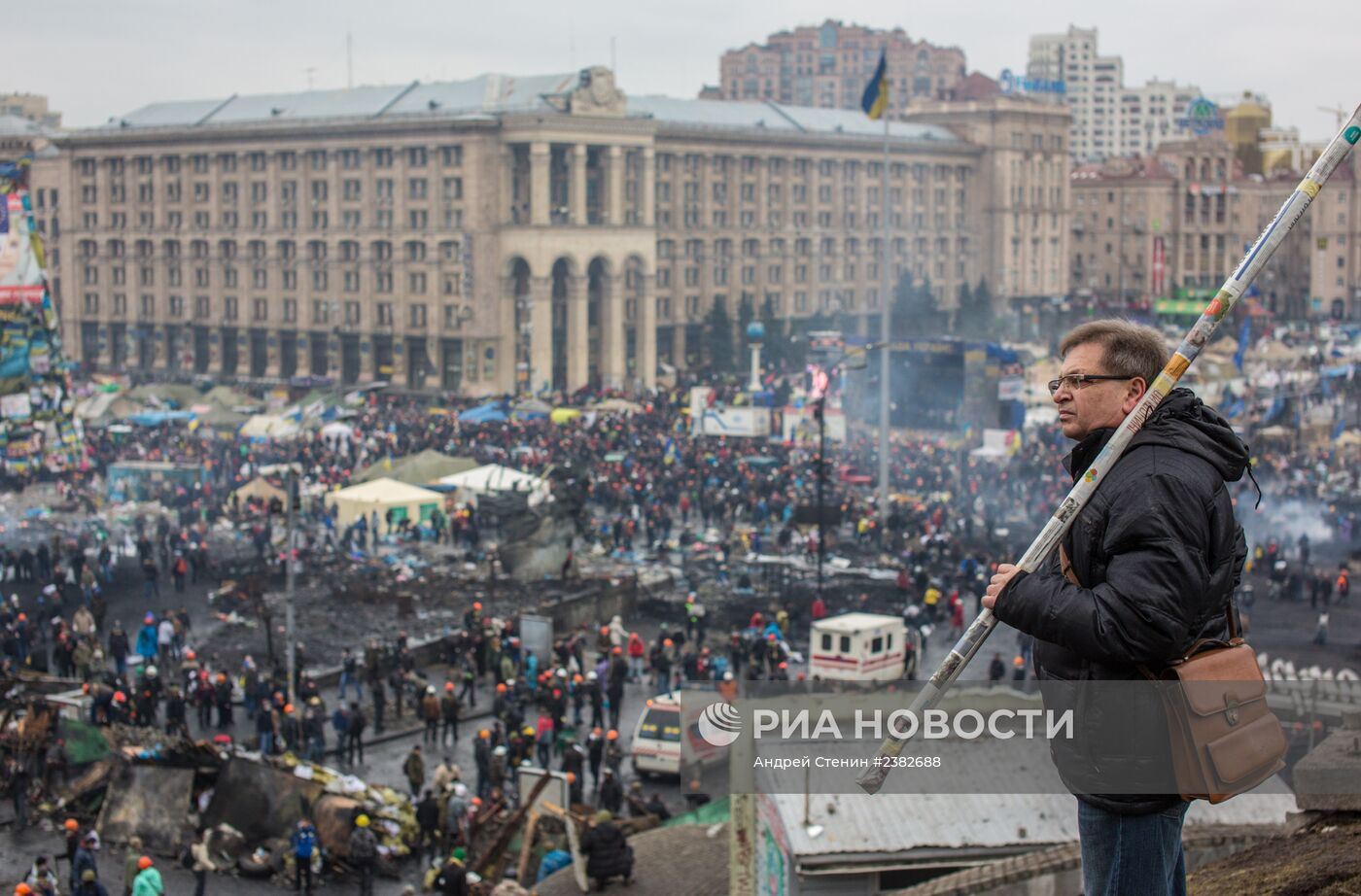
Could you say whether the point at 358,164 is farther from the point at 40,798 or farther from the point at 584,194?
the point at 40,798

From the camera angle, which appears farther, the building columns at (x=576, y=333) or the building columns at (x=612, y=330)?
the building columns at (x=612, y=330)

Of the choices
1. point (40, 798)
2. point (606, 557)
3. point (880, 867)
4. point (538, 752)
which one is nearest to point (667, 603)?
point (606, 557)

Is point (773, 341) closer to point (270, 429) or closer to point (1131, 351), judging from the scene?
point (270, 429)

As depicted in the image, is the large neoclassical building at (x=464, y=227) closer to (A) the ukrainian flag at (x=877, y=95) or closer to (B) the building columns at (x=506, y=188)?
(B) the building columns at (x=506, y=188)

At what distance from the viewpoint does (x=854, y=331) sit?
99.1 m

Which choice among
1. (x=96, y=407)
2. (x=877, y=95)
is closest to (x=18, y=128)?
(x=96, y=407)

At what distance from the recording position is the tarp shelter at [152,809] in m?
19.1

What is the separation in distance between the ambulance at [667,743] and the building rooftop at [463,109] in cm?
5810

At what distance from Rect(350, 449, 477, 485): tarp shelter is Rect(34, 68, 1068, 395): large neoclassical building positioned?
31.6m

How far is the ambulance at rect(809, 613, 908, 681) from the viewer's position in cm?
2552

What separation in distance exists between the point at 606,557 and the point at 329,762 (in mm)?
15440

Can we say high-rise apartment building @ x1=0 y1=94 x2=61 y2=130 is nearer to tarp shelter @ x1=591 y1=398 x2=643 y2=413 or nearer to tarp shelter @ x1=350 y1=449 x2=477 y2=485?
tarp shelter @ x1=591 y1=398 x2=643 y2=413

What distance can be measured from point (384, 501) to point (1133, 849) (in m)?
36.8

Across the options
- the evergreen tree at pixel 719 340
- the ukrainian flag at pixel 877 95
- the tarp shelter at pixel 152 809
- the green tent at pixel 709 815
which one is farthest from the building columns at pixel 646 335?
the green tent at pixel 709 815
